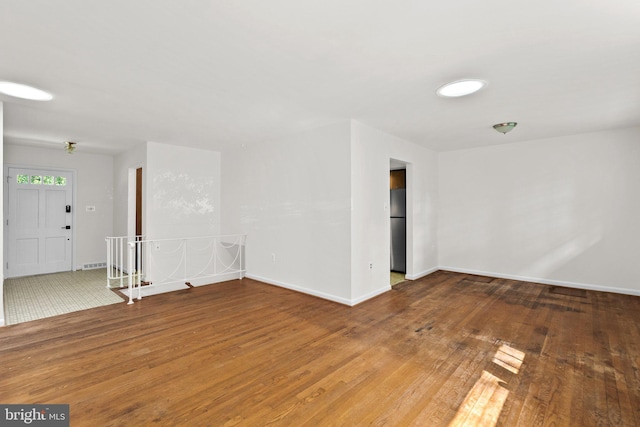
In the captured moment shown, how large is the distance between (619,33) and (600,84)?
42.3 inches

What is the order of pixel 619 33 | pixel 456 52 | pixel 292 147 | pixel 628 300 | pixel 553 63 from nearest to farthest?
1. pixel 619 33
2. pixel 456 52
3. pixel 553 63
4. pixel 628 300
5. pixel 292 147

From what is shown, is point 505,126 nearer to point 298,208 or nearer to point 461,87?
point 461,87

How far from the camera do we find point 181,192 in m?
5.74

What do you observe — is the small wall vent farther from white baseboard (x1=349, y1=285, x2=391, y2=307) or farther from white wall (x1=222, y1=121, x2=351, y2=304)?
white baseboard (x1=349, y1=285, x2=391, y2=307)

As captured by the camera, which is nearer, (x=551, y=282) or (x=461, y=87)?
(x=461, y=87)

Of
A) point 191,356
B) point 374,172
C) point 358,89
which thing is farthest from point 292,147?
point 191,356

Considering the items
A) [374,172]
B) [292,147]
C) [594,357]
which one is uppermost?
[292,147]

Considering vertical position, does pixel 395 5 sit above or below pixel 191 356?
above

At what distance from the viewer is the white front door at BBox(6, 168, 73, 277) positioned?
5746mm

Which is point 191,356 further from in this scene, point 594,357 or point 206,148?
point 206,148

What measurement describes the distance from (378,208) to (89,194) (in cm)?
632

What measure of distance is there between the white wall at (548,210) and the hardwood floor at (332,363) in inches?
36.9

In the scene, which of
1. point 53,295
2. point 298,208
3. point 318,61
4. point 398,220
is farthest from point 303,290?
point 53,295

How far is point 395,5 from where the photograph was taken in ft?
5.87
